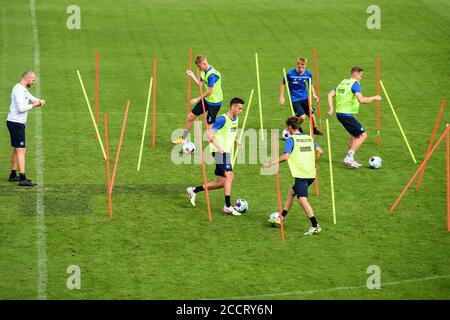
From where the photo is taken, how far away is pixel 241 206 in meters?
20.4

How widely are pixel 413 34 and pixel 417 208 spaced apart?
19542 mm

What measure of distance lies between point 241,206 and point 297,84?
6.68 m

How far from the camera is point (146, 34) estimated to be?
128ft

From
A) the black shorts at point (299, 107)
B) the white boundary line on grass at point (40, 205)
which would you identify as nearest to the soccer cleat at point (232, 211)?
the white boundary line on grass at point (40, 205)

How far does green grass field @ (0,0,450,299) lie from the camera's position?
17000 mm

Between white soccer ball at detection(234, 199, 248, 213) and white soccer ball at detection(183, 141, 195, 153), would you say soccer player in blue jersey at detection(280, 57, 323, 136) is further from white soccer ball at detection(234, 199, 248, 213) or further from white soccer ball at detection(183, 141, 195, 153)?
white soccer ball at detection(234, 199, 248, 213)

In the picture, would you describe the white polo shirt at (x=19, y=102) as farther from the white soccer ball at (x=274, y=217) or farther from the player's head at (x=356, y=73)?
the player's head at (x=356, y=73)

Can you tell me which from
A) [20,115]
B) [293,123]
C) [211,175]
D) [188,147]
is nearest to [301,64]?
[188,147]

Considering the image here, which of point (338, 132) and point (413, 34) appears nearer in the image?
point (338, 132)

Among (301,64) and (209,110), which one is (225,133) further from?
(301,64)

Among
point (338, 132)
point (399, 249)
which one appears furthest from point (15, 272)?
point (338, 132)
